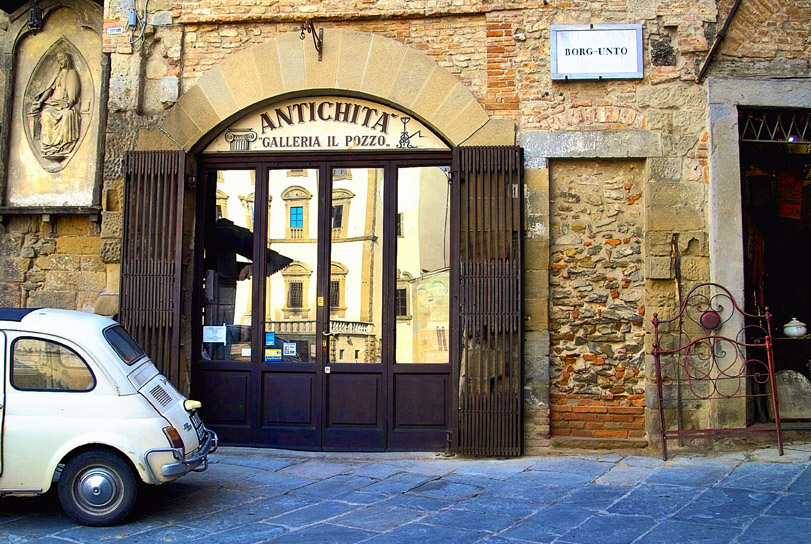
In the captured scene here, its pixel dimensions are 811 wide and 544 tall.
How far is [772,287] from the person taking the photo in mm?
7637

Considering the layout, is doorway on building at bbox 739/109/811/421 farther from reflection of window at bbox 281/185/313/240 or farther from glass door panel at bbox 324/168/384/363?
reflection of window at bbox 281/185/313/240

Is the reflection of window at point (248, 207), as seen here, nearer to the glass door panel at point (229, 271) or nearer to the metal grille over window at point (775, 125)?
the glass door panel at point (229, 271)

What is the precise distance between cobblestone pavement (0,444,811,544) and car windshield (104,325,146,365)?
41.4 inches

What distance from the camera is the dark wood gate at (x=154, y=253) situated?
7.27 meters

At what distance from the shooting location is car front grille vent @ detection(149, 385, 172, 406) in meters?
5.24

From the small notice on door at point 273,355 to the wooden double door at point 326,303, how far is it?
1cm

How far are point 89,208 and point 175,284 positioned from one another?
57.4 inches

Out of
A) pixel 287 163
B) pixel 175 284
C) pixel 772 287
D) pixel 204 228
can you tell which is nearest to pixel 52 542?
pixel 175 284

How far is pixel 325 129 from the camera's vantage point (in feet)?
24.7

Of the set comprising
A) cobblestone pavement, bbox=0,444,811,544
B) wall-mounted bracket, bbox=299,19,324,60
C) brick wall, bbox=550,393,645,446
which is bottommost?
cobblestone pavement, bbox=0,444,811,544

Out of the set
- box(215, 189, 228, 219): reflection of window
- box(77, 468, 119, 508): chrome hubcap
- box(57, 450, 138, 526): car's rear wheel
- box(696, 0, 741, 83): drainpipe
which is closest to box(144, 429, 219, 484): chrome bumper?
box(57, 450, 138, 526): car's rear wheel

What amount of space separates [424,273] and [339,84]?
2.07 meters

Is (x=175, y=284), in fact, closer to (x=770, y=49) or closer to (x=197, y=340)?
(x=197, y=340)

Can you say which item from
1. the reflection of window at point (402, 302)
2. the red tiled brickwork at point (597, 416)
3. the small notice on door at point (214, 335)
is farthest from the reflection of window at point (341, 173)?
the red tiled brickwork at point (597, 416)
